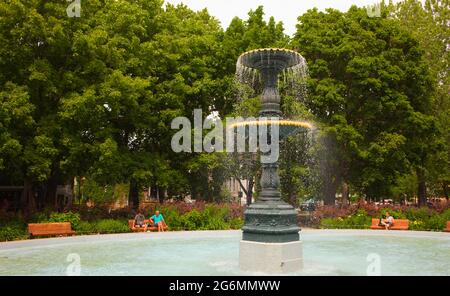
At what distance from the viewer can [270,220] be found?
1175 cm

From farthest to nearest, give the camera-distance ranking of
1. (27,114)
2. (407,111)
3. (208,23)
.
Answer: (208,23) → (407,111) → (27,114)

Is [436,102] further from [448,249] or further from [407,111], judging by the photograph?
[448,249]

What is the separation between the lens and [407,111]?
3428 centimetres

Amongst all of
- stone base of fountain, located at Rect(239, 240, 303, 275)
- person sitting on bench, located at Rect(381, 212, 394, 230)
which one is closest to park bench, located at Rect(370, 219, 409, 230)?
person sitting on bench, located at Rect(381, 212, 394, 230)

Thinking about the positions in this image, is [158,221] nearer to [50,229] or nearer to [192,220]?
[192,220]

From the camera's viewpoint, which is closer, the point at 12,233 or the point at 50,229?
the point at 12,233

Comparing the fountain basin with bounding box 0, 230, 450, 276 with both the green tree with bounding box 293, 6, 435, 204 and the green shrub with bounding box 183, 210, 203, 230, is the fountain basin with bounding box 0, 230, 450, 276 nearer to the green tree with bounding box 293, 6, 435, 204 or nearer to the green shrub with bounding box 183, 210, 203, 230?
the green shrub with bounding box 183, 210, 203, 230

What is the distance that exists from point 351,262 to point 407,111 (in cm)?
2388

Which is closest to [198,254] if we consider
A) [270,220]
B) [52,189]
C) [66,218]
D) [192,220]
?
[270,220]

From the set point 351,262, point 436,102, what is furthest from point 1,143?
point 436,102

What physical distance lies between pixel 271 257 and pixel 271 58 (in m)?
5.16

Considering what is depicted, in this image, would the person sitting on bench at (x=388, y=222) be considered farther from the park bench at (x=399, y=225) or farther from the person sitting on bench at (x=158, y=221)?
the person sitting on bench at (x=158, y=221)

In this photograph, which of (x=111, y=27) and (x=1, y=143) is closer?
(x=1, y=143)

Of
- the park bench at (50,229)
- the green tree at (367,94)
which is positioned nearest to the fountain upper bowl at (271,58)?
the park bench at (50,229)
